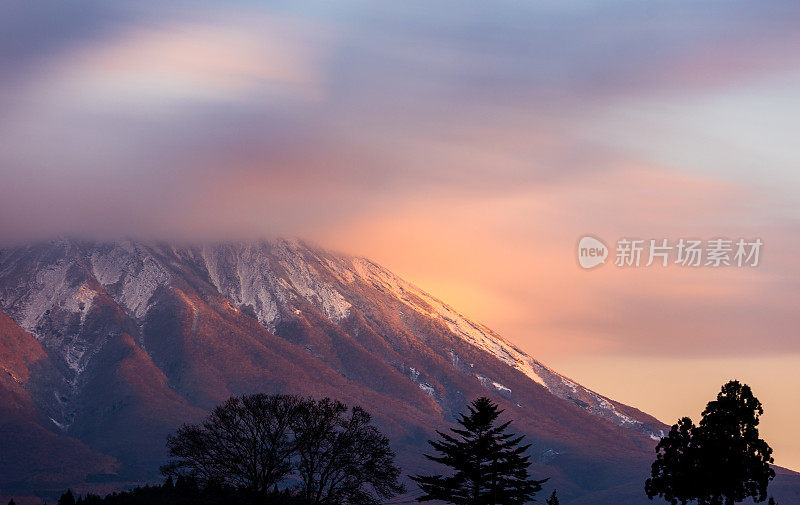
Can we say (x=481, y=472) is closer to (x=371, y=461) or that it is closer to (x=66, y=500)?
(x=371, y=461)

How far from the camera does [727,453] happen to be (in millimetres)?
125125

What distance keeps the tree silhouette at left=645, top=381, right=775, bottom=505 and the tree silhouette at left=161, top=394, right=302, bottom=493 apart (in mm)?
43573

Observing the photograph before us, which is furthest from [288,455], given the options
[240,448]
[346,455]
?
[240,448]

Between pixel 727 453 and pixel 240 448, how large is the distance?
55.9 meters

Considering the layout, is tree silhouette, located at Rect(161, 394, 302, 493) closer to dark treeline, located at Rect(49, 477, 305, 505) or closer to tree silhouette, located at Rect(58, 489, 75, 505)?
dark treeline, located at Rect(49, 477, 305, 505)

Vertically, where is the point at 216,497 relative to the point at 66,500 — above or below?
above

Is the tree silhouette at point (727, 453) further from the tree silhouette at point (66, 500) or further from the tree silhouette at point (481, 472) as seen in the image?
the tree silhouette at point (66, 500)

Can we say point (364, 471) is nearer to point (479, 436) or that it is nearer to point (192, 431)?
point (192, 431)

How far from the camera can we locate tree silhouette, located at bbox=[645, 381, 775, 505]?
4899 inches

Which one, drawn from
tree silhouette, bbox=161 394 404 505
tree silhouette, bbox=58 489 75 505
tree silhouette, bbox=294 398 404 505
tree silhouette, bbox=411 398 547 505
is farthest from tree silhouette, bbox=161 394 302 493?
tree silhouette, bbox=411 398 547 505

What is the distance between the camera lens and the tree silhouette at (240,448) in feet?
477

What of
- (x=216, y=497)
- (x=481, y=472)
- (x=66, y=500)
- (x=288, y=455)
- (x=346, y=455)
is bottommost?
(x=66, y=500)

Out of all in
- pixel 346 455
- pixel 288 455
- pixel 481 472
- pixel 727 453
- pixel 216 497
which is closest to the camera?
pixel 481 472

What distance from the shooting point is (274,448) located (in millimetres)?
147375
